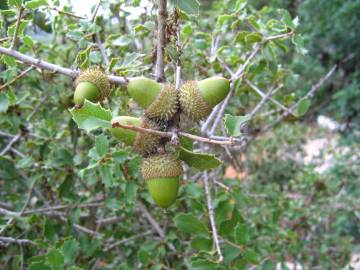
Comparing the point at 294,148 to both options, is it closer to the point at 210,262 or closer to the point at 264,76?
the point at 264,76

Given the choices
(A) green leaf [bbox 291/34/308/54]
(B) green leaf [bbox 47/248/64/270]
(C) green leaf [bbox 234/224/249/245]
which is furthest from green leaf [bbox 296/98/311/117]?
(B) green leaf [bbox 47/248/64/270]

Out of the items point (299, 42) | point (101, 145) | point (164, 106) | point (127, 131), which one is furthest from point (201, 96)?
point (299, 42)

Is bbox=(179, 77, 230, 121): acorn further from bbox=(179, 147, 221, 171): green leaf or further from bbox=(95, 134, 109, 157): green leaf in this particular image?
bbox=(95, 134, 109, 157): green leaf

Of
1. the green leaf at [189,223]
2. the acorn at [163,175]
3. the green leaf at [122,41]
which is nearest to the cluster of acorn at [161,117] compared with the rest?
the acorn at [163,175]

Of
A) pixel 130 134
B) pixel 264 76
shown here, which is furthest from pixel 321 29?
pixel 130 134

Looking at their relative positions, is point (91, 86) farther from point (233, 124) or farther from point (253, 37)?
point (253, 37)

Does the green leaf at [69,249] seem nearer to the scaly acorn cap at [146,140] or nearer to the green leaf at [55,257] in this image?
the green leaf at [55,257]

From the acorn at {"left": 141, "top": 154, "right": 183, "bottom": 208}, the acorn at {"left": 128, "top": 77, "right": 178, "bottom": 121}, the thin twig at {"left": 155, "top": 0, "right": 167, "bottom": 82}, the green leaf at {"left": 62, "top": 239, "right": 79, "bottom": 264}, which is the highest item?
the thin twig at {"left": 155, "top": 0, "right": 167, "bottom": 82}
